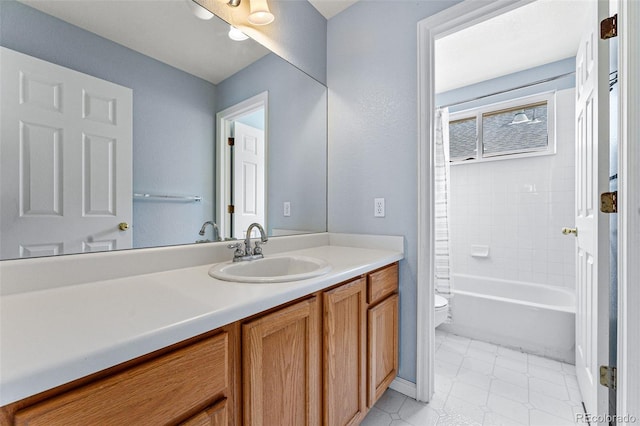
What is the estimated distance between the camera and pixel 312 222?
6.18 feet

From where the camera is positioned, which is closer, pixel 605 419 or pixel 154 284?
pixel 154 284

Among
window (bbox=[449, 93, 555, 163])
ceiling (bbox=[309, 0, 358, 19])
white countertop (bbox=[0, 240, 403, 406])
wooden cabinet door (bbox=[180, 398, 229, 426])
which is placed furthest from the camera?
window (bbox=[449, 93, 555, 163])

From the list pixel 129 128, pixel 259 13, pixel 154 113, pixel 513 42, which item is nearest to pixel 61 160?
pixel 129 128

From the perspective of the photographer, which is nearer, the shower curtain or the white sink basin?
the white sink basin

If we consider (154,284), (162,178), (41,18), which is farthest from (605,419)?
(41,18)

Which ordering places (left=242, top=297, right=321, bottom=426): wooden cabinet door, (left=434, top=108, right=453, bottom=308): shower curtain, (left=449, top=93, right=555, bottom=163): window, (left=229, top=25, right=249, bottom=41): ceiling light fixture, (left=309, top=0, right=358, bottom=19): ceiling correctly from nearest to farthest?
(left=242, top=297, right=321, bottom=426): wooden cabinet door
(left=229, top=25, right=249, bottom=41): ceiling light fixture
(left=309, top=0, right=358, bottom=19): ceiling
(left=434, top=108, right=453, bottom=308): shower curtain
(left=449, top=93, right=555, bottom=163): window

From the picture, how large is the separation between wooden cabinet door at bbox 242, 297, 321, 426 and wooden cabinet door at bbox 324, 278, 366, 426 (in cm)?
5

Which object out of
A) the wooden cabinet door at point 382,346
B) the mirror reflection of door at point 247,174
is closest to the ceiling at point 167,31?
the mirror reflection of door at point 247,174

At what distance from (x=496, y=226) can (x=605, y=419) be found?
197 centimetres

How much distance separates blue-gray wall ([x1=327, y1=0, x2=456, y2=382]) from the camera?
1.59 metres

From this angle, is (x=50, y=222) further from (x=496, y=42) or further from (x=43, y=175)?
(x=496, y=42)

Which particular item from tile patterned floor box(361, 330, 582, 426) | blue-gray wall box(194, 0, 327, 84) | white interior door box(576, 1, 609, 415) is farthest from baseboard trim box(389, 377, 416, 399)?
blue-gray wall box(194, 0, 327, 84)

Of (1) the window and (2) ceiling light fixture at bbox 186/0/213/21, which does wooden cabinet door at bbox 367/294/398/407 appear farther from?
(1) the window

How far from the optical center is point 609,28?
112cm
